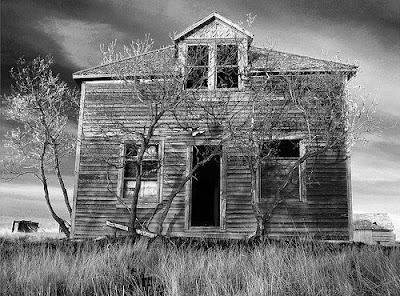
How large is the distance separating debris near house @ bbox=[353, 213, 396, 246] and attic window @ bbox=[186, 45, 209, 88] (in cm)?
1594

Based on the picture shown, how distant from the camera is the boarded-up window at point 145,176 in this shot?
13445 millimetres

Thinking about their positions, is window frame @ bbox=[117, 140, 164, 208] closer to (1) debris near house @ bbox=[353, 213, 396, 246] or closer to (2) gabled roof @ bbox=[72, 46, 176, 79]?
(2) gabled roof @ bbox=[72, 46, 176, 79]

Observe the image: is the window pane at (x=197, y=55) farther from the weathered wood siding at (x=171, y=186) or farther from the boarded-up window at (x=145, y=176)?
the boarded-up window at (x=145, y=176)

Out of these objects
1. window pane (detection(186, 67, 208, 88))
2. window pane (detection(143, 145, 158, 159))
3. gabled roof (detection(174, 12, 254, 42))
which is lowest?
window pane (detection(143, 145, 158, 159))

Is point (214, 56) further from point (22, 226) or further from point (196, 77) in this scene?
point (22, 226)

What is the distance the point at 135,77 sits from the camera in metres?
13.0

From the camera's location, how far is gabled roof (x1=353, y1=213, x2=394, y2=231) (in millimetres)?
26031

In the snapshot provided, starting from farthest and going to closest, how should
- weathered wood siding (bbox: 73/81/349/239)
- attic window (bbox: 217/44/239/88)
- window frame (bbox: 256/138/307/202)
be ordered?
attic window (bbox: 217/44/239/88) → window frame (bbox: 256/138/307/202) → weathered wood siding (bbox: 73/81/349/239)

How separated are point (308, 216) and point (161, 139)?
5.33 m

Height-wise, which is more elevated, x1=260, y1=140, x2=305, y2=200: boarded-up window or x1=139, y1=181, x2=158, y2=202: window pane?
x1=260, y1=140, x2=305, y2=200: boarded-up window

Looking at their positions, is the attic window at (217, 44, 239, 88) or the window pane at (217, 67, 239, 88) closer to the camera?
the window pane at (217, 67, 239, 88)

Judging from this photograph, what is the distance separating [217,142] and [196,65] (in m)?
2.93

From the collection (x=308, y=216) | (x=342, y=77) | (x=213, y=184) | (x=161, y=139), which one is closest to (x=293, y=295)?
(x=308, y=216)

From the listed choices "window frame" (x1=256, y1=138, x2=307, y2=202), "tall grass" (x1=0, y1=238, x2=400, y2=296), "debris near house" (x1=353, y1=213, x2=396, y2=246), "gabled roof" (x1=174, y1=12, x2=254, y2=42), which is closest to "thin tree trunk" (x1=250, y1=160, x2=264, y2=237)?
"window frame" (x1=256, y1=138, x2=307, y2=202)
